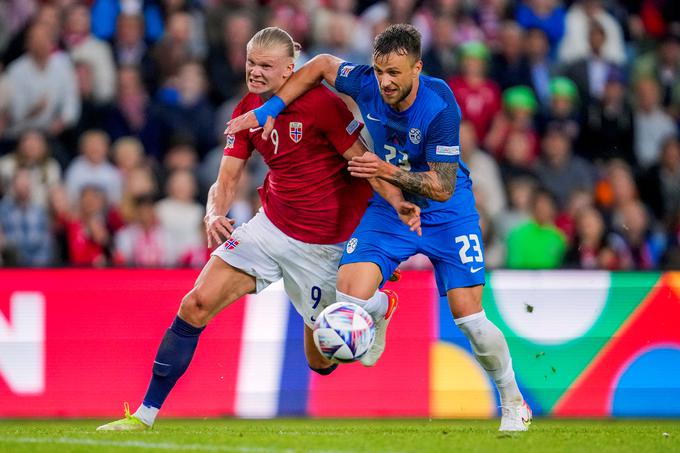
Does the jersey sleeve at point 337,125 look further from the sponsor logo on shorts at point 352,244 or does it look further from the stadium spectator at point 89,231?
the stadium spectator at point 89,231

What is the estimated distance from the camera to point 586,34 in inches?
587

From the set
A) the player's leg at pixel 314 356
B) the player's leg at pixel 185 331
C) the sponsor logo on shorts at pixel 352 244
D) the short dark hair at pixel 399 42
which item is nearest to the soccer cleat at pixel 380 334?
the player's leg at pixel 314 356

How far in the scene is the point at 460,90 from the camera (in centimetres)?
1351

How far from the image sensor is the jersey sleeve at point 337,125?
8.09m

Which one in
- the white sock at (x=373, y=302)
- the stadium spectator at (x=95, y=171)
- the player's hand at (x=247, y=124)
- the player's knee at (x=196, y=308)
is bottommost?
the player's knee at (x=196, y=308)

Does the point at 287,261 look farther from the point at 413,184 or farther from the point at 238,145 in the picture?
the point at 413,184

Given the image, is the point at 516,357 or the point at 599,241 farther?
the point at 599,241

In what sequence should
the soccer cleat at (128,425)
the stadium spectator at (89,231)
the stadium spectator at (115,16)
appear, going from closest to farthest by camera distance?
the soccer cleat at (128,425)
the stadium spectator at (89,231)
the stadium spectator at (115,16)

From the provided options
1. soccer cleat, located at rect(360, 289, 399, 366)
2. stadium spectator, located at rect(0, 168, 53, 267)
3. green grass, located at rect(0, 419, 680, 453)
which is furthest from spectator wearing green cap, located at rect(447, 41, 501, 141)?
soccer cleat, located at rect(360, 289, 399, 366)

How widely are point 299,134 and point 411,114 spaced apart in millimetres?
833

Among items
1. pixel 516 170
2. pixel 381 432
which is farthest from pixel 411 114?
pixel 516 170

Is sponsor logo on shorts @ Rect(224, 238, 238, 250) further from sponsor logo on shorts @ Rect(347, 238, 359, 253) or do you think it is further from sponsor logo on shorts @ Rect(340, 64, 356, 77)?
sponsor logo on shorts @ Rect(340, 64, 356, 77)

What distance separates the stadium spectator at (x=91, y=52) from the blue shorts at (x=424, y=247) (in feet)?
19.4

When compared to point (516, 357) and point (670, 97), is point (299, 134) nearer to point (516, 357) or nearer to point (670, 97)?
point (516, 357)
